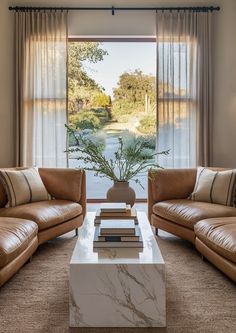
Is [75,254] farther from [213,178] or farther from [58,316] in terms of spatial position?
[213,178]

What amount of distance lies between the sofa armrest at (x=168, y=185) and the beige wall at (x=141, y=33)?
1.02 m

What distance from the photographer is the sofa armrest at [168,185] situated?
4043 millimetres

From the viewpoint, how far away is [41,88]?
4898 mm

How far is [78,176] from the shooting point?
4.07m

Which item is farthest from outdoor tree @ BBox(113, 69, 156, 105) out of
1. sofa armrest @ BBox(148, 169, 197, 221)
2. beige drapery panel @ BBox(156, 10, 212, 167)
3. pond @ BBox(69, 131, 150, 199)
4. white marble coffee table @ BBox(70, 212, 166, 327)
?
white marble coffee table @ BBox(70, 212, 166, 327)

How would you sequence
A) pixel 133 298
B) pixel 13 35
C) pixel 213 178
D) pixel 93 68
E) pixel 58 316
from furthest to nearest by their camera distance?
pixel 93 68, pixel 13 35, pixel 213 178, pixel 58 316, pixel 133 298

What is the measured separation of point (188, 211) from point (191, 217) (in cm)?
13

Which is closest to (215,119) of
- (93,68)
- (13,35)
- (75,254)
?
(93,68)

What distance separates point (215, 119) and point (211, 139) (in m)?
0.30

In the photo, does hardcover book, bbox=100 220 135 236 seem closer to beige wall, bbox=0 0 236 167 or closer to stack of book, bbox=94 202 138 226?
stack of book, bbox=94 202 138 226

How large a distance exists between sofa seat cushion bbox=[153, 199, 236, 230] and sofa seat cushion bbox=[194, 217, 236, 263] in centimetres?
16

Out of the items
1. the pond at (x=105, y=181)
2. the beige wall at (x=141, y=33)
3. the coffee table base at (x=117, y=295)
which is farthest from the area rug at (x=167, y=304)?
the beige wall at (x=141, y=33)

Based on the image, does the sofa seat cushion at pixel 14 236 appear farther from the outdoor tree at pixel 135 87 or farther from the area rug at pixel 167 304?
the outdoor tree at pixel 135 87

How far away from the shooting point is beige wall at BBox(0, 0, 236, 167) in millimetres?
4836
